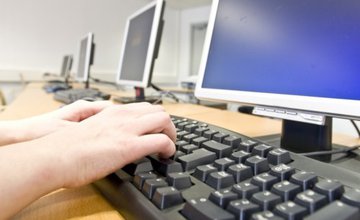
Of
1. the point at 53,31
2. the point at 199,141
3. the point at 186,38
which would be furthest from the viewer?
the point at 186,38

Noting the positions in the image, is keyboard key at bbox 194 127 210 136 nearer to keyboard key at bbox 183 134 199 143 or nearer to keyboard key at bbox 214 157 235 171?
keyboard key at bbox 183 134 199 143

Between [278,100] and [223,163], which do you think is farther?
[278,100]

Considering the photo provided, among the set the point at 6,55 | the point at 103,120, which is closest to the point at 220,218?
the point at 103,120

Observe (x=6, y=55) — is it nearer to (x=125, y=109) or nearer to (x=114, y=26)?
(x=114, y=26)

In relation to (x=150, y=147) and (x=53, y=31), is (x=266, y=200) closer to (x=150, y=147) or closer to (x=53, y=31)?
(x=150, y=147)

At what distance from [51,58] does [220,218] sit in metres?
5.07

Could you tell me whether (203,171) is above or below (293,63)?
below

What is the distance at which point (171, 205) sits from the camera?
0.88 feet

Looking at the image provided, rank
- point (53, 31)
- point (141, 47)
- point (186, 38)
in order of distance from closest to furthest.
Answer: point (141, 47) → point (53, 31) → point (186, 38)

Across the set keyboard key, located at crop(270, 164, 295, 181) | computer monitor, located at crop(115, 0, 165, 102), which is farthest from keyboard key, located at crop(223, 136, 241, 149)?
computer monitor, located at crop(115, 0, 165, 102)

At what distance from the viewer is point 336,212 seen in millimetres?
228

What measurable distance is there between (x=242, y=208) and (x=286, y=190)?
0.17 feet

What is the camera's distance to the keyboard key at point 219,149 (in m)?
0.37

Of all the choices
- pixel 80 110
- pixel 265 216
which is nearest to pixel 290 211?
pixel 265 216
